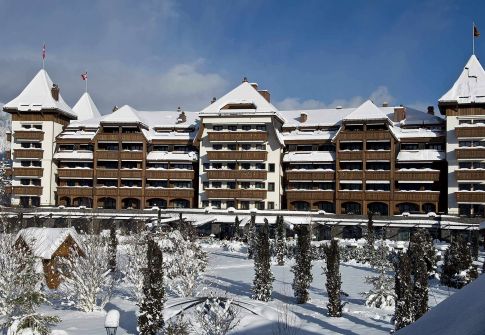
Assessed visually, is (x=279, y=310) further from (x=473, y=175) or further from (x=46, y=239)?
(x=473, y=175)

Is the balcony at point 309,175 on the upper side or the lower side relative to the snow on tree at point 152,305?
upper

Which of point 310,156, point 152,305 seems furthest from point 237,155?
point 152,305

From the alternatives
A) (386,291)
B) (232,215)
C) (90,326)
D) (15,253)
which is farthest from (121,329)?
(232,215)

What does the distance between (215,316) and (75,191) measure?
51454 millimetres

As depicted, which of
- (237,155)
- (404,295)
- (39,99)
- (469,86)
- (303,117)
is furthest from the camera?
(39,99)

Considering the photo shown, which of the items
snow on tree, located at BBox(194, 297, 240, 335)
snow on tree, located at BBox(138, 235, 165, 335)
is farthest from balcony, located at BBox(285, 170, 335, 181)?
snow on tree, located at BBox(194, 297, 240, 335)

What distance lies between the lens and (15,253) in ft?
75.4

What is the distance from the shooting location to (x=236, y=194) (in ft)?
199

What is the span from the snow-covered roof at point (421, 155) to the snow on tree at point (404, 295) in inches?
1577

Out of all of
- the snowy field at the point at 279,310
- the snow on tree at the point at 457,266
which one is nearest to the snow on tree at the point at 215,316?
the snowy field at the point at 279,310

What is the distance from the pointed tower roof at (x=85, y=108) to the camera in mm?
81338

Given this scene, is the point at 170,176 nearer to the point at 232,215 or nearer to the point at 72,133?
the point at 232,215

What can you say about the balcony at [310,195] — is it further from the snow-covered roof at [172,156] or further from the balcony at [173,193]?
the snow-covered roof at [172,156]

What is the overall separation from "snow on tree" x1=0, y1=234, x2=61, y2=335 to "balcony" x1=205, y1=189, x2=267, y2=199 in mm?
37178
